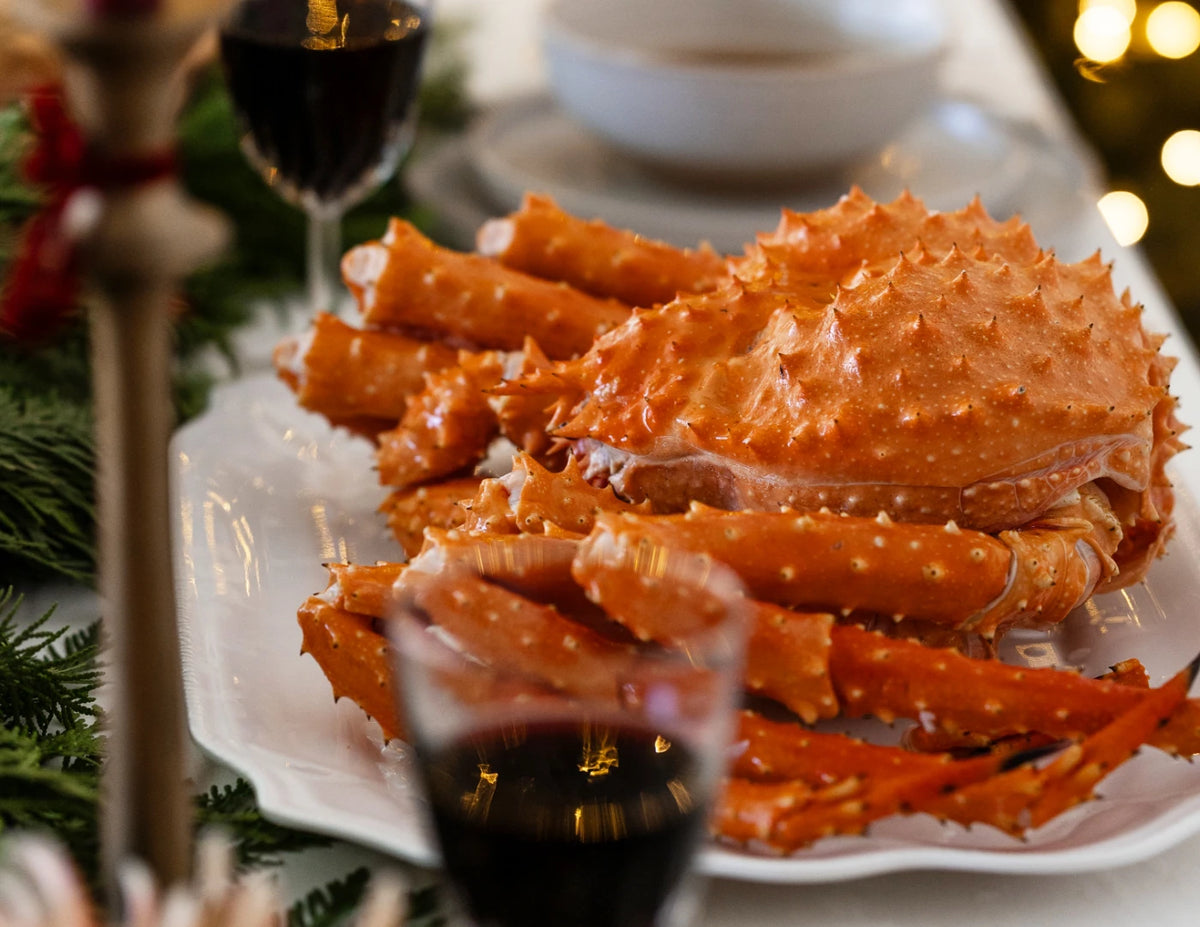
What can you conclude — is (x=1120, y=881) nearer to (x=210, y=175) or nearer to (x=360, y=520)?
(x=360, y=520)

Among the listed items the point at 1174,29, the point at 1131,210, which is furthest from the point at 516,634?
the point at 1174,29

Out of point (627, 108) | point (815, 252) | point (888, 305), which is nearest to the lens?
point (888, 305)

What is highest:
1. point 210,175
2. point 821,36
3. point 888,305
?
point 821,36

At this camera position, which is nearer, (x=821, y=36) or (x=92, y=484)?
(x=92, y=484)

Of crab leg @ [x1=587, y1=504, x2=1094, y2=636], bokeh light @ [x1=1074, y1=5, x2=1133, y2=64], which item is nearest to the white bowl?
crab leg @ [x1=587, y1=504, x2=1094, y2=636]

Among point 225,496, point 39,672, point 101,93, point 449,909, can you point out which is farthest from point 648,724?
point 225,496

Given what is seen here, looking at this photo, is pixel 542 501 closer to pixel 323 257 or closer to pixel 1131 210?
pixel 323 257
